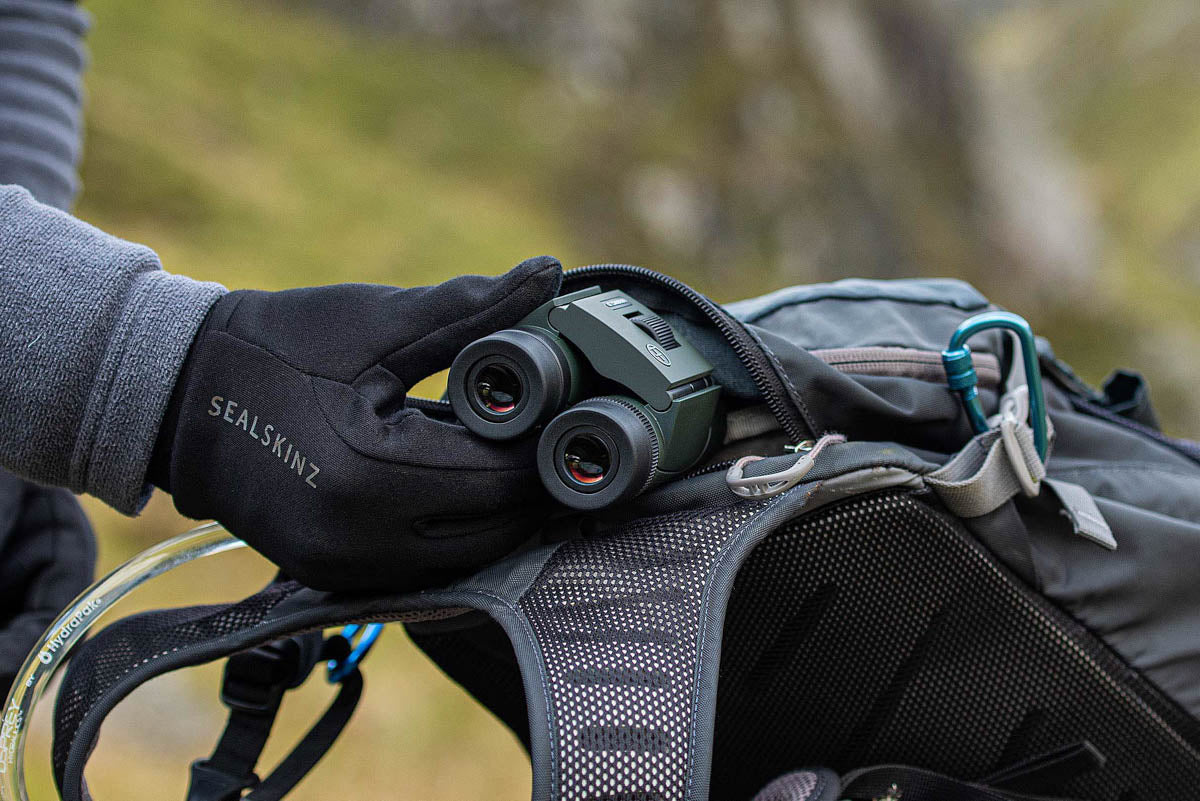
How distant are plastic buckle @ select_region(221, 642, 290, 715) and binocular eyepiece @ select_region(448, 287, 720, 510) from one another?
0.29 meters

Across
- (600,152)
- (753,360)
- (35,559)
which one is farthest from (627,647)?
(600,152)

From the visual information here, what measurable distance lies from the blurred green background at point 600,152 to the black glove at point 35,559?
206 centimetres

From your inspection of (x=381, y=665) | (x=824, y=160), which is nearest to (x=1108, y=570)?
(x=381, y=665)

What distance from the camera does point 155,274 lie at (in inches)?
26.5

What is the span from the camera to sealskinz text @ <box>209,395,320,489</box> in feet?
2.00

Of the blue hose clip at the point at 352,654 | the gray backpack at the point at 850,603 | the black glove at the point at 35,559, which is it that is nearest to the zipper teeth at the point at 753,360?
the gray backpack at the point at 850,603

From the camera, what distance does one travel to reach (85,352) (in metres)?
0.65

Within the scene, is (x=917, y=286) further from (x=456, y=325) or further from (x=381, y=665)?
(x=381, y=665)

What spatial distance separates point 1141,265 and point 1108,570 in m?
7.35

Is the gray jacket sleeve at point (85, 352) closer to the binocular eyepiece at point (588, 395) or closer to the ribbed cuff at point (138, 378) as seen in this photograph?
the ribbed cuff at point (138, 378)

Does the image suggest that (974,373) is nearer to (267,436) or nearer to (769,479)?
(769,479)

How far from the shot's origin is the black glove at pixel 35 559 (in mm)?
836

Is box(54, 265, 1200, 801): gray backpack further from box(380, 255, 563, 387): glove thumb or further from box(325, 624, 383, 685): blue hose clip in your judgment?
box(380, 255, 563, 387): glove thumb

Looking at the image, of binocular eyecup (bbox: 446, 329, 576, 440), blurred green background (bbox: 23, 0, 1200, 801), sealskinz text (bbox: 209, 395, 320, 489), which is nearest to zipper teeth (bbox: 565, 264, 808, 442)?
binocular eyecup (bbox: 446, 329, 576, 440)
